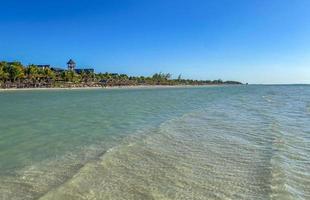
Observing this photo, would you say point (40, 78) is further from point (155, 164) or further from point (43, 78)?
point (155, 164)

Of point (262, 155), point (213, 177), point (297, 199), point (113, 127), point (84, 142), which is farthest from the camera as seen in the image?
point (113, 127)

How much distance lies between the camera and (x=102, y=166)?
838 centimetres

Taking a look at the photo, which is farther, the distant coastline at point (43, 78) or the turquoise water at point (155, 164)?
the distant coastline at point (43, 78)

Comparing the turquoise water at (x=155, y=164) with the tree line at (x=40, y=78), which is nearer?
the turquoise water at (x=155, y=164)

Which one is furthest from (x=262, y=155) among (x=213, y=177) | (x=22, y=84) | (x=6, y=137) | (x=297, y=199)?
(x=22, y=84)

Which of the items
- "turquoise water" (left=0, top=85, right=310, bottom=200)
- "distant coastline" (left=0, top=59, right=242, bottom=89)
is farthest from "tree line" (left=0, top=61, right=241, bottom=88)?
"turquoise water" (left=0, top=85, right=310, bottom=200)

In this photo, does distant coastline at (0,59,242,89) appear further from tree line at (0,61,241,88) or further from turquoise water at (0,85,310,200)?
turquoise water at (0,85,310,200)

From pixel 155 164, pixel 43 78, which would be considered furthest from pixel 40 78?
pixel 155 164

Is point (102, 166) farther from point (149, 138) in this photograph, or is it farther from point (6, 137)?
point (6, 137)

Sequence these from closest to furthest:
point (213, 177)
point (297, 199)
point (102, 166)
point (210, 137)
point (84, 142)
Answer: point (297, 199), point (213, 177), point (102, 166), point (84, 142), point (210, 137)

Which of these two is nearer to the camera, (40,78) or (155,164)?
(155,164)

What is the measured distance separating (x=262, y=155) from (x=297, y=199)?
3.52 m

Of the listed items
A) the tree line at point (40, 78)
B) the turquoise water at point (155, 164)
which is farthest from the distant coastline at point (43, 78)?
the turquoise water at point (155, 164)

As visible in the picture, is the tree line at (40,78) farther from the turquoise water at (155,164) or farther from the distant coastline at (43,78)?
the turquoise water at (155,164)
